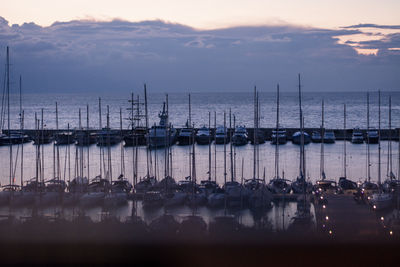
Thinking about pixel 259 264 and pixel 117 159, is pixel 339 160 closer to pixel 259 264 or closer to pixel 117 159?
pixel 117 159

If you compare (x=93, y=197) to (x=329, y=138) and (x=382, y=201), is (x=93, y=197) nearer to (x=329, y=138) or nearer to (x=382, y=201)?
(x=382, y=201)

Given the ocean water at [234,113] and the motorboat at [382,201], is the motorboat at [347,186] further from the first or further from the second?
the ocean water at [234,113]

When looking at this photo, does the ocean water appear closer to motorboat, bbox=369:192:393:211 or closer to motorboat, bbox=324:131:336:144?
motorboat, bbox=324:131:336:144

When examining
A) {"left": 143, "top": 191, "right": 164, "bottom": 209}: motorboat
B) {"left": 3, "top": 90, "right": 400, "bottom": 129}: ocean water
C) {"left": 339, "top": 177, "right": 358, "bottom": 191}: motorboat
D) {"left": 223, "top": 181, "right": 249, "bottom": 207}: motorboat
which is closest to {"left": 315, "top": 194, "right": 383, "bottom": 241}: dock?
{"left": 223, "top": 181, "right": 249, "bottom": 207}: motorboat

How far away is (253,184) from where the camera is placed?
28.3 feet

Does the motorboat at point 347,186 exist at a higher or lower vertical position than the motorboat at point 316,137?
lower

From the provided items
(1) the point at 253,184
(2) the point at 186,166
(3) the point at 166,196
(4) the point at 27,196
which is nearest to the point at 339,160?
(2) the point at 186,166

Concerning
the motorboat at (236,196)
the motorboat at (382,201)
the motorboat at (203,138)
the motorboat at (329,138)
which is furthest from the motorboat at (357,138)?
the motorboat at (236,196)

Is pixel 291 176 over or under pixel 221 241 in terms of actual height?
under

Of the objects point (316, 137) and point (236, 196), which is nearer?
point (236, 196)

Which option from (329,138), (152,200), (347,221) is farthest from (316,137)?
(347,221)

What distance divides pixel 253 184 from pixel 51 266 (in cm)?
690

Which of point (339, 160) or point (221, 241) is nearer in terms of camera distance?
point (221, 241)

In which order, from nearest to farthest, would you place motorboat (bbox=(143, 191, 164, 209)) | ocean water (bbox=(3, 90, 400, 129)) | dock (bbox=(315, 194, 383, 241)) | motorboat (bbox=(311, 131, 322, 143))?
dock (bbox=(315, 194, 383, 241)) → motorboat (bbox=(143, 191, 164, 209)) → motorboat (bbox=(311, 131, 322, 143)) → ocean water (bbox=(3, 90, 400, 129))
